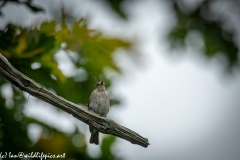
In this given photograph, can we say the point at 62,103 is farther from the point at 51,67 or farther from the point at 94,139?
the point at 94,139

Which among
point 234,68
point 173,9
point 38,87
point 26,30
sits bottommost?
point 234,68

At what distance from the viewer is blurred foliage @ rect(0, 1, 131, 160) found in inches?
172

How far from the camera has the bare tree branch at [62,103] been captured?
2.87 m

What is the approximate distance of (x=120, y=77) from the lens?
582cm

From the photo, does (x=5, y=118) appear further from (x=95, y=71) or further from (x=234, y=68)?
(x=234, y=68)

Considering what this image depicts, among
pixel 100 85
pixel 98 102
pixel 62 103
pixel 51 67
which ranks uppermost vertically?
pixel 100 85

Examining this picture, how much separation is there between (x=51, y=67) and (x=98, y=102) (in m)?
1.23

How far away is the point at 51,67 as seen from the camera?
15.6ft

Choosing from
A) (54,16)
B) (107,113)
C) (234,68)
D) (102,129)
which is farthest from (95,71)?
(234,68)

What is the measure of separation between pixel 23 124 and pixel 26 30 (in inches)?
50.1

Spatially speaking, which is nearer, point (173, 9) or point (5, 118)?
point (173, 9)

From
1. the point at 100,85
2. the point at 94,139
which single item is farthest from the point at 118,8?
the point at 100,85

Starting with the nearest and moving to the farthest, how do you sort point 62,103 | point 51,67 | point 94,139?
point 62,103 → point 51,67 → point 94,139

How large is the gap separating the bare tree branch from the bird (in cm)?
258
